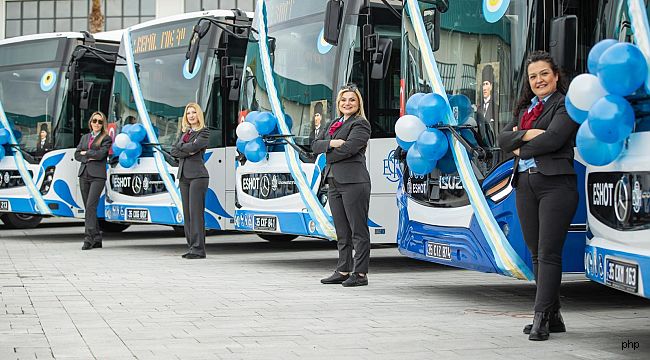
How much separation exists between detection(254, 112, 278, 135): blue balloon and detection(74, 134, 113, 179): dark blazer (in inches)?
157

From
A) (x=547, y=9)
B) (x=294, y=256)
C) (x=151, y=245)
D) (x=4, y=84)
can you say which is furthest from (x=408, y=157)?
(x=4, y=84)

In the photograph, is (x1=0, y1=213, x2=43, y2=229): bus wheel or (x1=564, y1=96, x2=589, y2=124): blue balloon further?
(x1=0, y1=213, x2=43, y2=229): bus wheel

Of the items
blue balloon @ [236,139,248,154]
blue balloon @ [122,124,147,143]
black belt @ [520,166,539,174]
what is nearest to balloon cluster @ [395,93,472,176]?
black belt @ [520,166,539,174]

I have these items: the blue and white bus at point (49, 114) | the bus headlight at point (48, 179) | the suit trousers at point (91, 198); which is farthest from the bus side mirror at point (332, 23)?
Answer: the bus headlight at point (48, 179)

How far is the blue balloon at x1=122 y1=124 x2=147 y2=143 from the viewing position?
15.9m

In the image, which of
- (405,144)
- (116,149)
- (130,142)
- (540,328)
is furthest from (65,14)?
(540,328)

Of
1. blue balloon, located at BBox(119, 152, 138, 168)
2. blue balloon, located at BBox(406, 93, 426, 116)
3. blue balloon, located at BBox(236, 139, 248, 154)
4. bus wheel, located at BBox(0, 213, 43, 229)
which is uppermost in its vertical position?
blue balloon, located at BBox(406, 93, 426, 116)

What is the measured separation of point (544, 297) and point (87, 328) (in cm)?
318

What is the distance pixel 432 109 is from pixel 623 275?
2874 millimetres

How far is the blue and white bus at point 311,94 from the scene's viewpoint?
1204cm

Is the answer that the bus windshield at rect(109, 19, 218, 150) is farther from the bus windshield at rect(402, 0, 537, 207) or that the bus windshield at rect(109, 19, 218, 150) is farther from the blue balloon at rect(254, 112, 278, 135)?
the bus windshield at rect(402, 0, 537, 207)

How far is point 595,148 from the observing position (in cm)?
683

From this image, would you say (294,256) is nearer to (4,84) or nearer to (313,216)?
(313,216)

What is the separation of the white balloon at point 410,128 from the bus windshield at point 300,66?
232 cm
